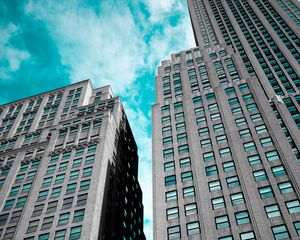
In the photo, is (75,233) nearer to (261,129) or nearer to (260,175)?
(260,175)

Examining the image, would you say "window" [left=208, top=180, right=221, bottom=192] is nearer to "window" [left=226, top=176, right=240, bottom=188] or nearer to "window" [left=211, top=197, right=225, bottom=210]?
"window" [left=226, top=176, right=240, bottom=188]

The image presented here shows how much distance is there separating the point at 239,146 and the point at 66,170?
102 feet

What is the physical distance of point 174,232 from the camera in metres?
44.3

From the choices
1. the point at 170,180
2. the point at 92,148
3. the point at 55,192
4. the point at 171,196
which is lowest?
the point at 171,196

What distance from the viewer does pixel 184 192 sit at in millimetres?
49062

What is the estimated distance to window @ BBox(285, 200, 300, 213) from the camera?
40531mm

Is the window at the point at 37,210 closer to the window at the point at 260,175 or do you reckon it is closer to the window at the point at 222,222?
the window at the point at 222,222

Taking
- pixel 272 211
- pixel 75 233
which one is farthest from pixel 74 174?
pixel 272 211

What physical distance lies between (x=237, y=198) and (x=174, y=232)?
31.1 feet

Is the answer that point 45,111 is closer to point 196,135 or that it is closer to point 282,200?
point 196,135

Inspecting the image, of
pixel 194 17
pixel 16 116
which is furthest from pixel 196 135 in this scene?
pixel 194 17

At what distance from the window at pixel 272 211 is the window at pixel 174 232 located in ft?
37.8

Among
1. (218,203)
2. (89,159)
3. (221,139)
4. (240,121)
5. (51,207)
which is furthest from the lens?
(89,159)

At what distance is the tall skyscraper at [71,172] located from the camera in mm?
52219
